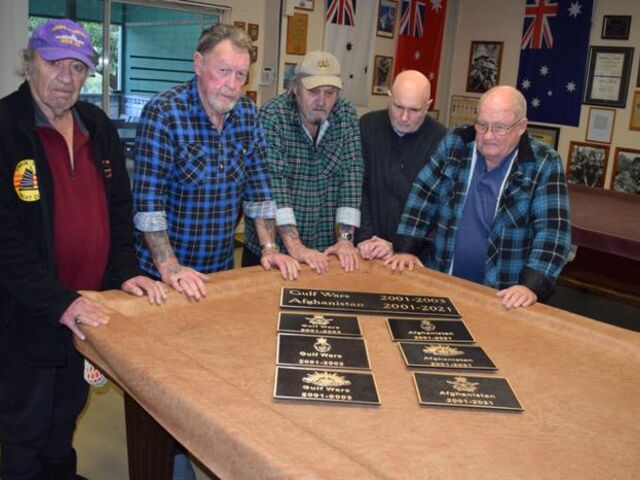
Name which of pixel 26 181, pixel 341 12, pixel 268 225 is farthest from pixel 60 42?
pixel 341 12

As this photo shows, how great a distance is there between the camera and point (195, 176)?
2.25 m

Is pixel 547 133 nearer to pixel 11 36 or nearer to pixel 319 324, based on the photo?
pixel 11 36

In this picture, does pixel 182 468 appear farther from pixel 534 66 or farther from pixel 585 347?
pixel 534 66

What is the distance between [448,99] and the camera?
7223 mm

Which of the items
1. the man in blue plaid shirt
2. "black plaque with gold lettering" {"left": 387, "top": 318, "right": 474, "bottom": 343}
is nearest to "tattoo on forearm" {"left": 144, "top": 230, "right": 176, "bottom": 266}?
the man in blue plaid shirt

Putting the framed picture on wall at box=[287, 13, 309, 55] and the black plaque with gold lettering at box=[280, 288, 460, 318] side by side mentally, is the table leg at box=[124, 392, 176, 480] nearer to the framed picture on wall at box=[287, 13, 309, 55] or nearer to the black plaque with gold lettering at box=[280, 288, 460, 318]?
the black plaque with gold lettering at box=[280, 288, 460, 318]

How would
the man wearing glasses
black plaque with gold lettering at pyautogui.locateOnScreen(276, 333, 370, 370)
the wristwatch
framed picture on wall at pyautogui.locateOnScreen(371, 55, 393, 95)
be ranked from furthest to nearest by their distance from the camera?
framed picture on wall at pyautogui.locateOnScreen(371, 55, 393, 95) → the wristwatch → the man wearing glasses → black plaque with gold lettering at pyautogui.locateOnScreen(276, 333, 370, 370)

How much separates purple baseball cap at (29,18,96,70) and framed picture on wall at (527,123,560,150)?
5096 mm

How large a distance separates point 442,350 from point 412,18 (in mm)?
5451

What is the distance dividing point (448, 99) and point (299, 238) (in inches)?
195

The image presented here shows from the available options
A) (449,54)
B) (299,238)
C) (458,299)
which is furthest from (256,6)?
(458,299)

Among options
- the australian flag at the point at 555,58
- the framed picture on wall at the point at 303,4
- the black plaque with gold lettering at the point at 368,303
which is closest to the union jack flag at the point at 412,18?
the australian flag at the point at 555,58

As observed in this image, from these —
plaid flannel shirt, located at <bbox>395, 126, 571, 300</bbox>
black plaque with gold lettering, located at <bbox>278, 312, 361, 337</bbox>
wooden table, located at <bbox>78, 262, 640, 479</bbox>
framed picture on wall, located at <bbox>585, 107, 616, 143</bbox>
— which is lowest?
wooden table, located at <bbox>78, 262, 640, 479</bbox>

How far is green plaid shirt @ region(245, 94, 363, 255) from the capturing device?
8.86ft
